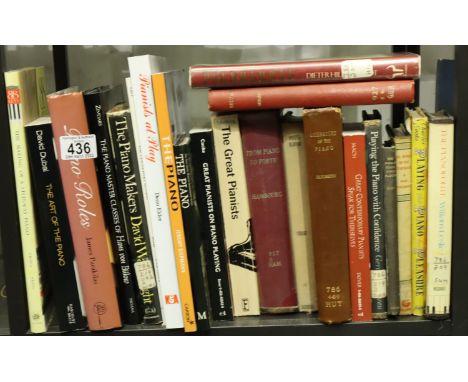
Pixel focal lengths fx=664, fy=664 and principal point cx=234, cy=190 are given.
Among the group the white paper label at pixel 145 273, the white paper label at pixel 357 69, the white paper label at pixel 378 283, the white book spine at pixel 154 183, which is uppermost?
the white paper label at pixel 357 69

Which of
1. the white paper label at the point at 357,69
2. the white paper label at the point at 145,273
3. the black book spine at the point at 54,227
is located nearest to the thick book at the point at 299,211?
the white paper label at the point at 357,69

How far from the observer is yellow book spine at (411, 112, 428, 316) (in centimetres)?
99

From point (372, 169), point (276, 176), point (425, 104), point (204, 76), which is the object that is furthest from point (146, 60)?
point (425, 104)

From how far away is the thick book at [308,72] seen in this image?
955mm

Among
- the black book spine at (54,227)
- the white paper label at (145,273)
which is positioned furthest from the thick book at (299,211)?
the black book spine at (54,227)

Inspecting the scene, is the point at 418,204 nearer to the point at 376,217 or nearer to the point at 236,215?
the point at 376,217

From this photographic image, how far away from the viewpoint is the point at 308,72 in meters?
0.96

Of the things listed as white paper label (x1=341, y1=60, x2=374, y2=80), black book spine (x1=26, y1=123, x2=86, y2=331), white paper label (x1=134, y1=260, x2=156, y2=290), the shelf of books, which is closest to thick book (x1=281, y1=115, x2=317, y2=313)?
the shelf of books

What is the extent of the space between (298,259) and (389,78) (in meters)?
0.31

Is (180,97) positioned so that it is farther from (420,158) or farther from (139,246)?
(420,158)

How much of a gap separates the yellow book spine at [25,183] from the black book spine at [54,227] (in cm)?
1

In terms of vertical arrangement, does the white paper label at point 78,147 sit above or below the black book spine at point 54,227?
above

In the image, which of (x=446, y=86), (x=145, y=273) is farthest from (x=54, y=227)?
(x=446, y=86)

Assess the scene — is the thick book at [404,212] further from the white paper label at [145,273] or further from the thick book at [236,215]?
the white paper label at [145,273]
